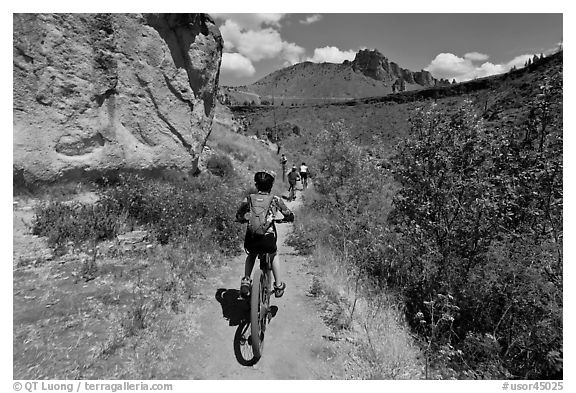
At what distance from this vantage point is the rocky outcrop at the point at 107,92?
7770 millimetres

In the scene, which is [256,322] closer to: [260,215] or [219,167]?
[260,215]

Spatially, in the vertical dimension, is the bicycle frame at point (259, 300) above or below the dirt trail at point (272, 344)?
above

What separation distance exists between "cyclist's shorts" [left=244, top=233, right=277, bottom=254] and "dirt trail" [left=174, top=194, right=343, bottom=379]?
4.81 feet

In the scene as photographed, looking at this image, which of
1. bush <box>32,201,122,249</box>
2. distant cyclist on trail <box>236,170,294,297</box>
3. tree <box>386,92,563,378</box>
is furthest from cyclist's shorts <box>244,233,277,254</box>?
bush <box>32,201,122,249</box>

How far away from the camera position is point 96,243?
6945mm

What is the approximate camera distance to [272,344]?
4871 millimetres

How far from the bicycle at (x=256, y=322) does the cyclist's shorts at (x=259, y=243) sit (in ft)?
0.28

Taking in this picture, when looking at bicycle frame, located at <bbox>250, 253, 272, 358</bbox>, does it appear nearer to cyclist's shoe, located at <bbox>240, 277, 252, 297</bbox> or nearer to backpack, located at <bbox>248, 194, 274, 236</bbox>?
cyclist's shoe, located at <bbox>240, 277, 252, 297</bbox>

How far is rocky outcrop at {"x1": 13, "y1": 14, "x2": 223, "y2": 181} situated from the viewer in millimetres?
7770

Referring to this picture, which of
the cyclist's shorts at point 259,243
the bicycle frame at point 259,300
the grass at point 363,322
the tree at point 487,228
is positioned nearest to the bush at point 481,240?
the tree at point 487,228

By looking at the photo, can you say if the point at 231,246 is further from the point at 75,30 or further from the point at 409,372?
the point at 75,30

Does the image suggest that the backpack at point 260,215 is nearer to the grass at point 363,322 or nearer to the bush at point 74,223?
the grass at point 363,322
